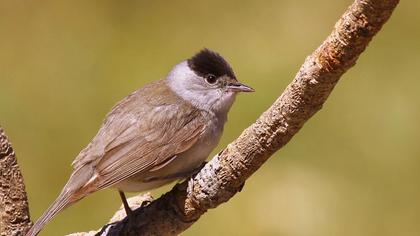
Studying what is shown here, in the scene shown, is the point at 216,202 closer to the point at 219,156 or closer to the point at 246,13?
the point at 219,156

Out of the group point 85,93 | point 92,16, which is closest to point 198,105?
point 85,93

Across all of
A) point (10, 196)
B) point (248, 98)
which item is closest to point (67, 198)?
point (10, 196)

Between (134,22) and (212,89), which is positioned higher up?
(134,22)

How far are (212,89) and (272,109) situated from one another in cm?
109

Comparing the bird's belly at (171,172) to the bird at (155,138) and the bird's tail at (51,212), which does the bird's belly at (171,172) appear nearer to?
the bird at (155,138)

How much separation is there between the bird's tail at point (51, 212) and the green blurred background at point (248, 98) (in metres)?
1.64

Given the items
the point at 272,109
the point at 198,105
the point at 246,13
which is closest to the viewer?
the point at 272,109

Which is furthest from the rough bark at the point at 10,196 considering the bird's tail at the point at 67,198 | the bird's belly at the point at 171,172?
the bird's belly at the point at 171,172

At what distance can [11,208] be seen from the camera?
3.41 metres

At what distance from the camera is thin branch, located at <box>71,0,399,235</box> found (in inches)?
98.3

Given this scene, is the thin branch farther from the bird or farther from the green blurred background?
the green blurred background

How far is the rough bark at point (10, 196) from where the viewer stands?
3.40 meters

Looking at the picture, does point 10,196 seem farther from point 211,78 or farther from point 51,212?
point 211,78

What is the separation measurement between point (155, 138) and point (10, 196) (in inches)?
23.4
